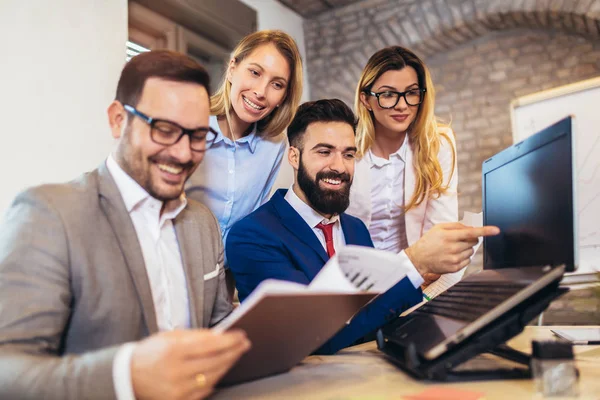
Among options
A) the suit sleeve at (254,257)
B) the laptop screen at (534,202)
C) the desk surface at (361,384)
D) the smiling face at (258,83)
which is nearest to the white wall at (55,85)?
the smiling face at (258,83)

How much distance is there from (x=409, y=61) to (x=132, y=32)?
6.60ft

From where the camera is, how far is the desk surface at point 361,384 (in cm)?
93

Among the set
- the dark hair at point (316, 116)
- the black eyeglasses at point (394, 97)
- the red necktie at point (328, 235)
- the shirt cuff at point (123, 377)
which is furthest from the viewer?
the black eyeglasses at point (394, 97)

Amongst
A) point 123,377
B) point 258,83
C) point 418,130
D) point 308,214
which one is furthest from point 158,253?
point 418,130

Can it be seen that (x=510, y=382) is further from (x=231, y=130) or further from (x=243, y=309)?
(x=231, y=130)

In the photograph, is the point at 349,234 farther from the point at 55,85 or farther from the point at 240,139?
the point at 55,85

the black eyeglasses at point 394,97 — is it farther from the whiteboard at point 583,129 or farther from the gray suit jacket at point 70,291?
the gray suit jacket at point 70,291

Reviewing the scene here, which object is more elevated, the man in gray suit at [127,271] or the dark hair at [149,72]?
the dark hair at [149,72]

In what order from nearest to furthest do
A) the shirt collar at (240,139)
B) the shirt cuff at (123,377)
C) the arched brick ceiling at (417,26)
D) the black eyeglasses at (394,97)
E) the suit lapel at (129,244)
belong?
the shirt cuff at (123,377), the suit lapel at (129,244), the shirt collar at (240,139), the black eyeglasses at (394,97), the arched brick ceiling at (417,26)

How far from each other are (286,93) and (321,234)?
0.71 metres

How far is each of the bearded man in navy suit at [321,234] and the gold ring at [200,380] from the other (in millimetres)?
727

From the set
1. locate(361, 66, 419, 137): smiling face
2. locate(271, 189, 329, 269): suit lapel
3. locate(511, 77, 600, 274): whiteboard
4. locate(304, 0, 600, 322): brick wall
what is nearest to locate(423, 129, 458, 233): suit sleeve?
locate(361, 66, 419, 137): smiling face

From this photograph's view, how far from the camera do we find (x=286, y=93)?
2295mm

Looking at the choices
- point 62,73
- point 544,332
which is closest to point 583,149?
point 544,332
